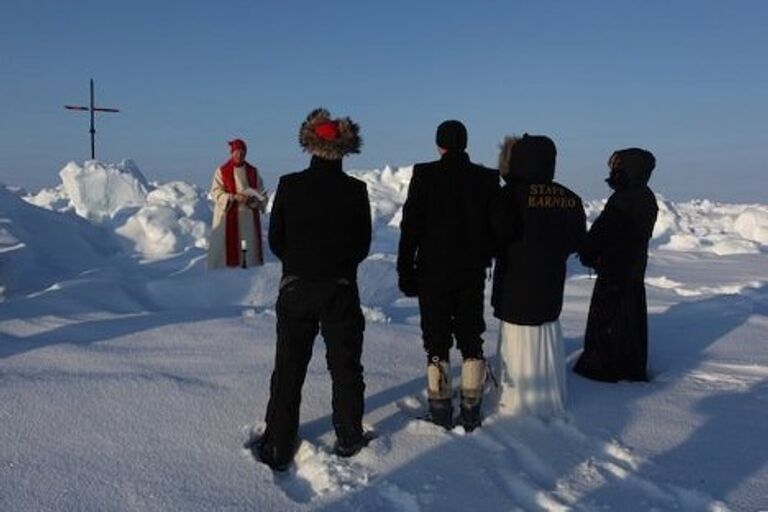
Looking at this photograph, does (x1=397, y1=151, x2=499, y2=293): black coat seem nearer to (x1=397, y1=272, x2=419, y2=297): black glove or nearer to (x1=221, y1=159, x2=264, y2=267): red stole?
(x1=397, y1=272, x2=419, y2=297): black glove

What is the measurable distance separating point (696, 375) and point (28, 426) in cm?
438

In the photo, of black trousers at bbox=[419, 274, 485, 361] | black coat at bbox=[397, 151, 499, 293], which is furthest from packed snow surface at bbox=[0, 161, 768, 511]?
black coat at bbox=[397, 151, 499, 293]

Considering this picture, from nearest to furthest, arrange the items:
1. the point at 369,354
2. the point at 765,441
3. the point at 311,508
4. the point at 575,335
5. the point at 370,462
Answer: the point at 311,508 < the point at 370,462 < the point at 765,441 < the point at 369,354 < the point at 575,335

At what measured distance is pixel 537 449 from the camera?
3.67 m

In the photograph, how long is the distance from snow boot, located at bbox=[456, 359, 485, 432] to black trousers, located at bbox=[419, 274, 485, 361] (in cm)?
5

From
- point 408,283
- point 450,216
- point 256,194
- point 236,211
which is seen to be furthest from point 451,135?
point 236,211

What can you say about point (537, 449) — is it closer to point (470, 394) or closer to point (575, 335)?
point (470, 394)

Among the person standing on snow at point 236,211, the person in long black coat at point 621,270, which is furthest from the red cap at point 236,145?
the person in long black coat at point 621,270

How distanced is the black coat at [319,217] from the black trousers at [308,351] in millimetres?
91

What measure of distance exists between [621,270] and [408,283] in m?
1.85

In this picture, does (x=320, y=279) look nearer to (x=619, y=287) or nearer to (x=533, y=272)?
(x=533, y=272)

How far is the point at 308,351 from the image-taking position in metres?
3.53

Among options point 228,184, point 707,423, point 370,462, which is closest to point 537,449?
point 370,462

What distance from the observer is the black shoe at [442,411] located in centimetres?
384
